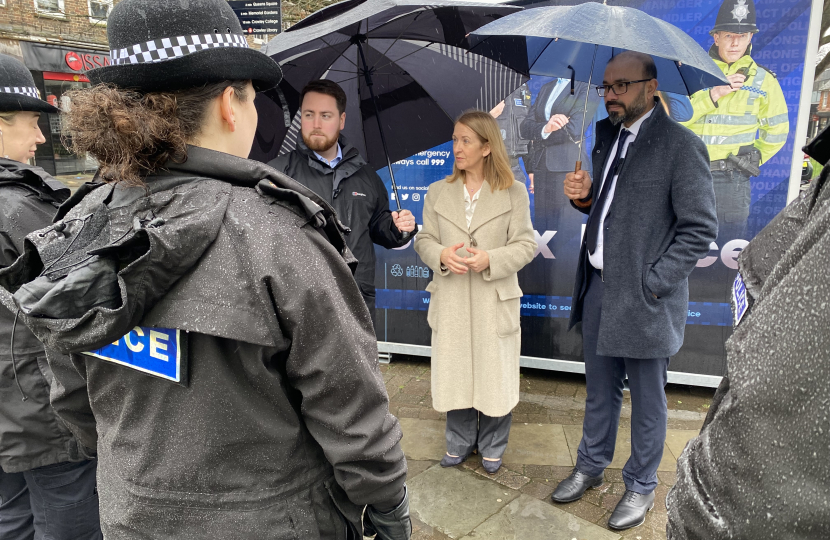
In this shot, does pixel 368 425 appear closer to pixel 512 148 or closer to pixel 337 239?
pixel 337 239

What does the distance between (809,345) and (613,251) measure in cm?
225

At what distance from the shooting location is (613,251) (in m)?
2.82

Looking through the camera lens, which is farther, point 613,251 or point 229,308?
point 613,251

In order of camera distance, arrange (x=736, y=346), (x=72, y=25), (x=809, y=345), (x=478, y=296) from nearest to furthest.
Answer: (x=809, y=345), (x=736, y=346), (x=478, y=296), (x=72, y=25)

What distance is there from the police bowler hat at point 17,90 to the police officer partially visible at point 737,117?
3794mm

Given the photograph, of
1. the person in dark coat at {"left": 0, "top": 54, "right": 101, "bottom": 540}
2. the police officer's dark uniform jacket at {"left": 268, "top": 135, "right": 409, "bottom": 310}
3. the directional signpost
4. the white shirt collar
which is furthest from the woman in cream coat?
the directional signpost

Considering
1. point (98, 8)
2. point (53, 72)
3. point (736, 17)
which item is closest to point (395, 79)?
point (736, 17)

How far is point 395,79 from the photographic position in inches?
135

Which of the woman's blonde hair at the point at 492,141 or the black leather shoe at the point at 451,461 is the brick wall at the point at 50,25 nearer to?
the woman's blonde hair at the point at 492,141

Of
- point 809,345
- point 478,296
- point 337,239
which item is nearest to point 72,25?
point 478,296

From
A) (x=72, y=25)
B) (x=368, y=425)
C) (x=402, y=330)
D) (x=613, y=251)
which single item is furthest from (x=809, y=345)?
(x=72, y=25)

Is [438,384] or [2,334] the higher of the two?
[2,334]

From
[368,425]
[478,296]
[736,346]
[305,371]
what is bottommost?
[478,296]

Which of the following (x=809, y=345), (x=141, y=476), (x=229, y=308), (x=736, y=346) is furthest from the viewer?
(x=141, y=476)
